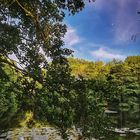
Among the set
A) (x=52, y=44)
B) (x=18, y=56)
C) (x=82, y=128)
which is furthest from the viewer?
(x=18, y=56)

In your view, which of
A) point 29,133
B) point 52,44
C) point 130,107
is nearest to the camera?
point 52,44

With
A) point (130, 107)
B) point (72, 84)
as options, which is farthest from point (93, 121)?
point (130, 107)

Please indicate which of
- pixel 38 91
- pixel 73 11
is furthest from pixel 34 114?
pixel 73 11

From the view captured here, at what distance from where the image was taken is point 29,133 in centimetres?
4019

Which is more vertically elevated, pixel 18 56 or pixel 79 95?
pixel 18 56

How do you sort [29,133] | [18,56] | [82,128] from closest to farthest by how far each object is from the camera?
[82,128] < [18,56] < [29,133]

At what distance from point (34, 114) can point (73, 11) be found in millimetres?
3593

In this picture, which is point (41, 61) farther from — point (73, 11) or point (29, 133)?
point (29, 133)

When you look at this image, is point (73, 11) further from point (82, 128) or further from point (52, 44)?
point (82, 128)

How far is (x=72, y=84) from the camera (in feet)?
40.7

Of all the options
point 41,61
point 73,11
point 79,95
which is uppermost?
point 73,11

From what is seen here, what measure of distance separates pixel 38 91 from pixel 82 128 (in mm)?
1827

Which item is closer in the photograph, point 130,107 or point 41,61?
point 41,61

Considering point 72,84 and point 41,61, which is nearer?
point 72,84
